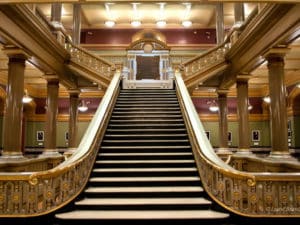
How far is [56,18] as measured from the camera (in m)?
10.6

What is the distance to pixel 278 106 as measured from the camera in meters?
7.56

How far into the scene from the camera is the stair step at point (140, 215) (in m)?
4.13

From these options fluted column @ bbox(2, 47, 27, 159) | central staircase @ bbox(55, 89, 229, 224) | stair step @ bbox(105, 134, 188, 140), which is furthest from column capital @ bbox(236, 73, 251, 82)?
fluted column @ bbox(2, 47, 27, 159)

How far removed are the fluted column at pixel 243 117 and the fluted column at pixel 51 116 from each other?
6528 mm

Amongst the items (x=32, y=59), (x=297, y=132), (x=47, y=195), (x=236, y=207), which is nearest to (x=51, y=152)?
(x=32, y=59)

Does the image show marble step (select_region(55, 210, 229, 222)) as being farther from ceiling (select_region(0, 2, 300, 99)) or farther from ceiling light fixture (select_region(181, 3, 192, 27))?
ceiling light fixture (select_region(181, 3, 192, 27))

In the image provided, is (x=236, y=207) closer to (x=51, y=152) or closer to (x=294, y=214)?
(x=294, y=214)

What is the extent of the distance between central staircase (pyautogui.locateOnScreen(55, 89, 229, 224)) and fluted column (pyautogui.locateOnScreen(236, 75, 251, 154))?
3022mm

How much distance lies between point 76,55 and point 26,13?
4603 mm

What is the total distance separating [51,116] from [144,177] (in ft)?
20.1

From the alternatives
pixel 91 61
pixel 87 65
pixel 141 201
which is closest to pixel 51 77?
pixel 87 65

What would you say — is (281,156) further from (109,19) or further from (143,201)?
(109,19)

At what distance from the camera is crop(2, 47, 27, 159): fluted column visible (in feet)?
24.1

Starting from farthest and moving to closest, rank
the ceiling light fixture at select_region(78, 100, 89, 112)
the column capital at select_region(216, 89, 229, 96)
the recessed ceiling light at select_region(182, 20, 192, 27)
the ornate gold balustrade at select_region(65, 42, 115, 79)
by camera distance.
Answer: the recessed ceiling light at select_region(182, 20, 192, 27) → the ceiling light fixture at select_region(78, 100, 89, 112) → the column capital at select_region(216, 89, 229, 96) → the ornate gold balustrade at select_region(65, 42, 115, 79)
